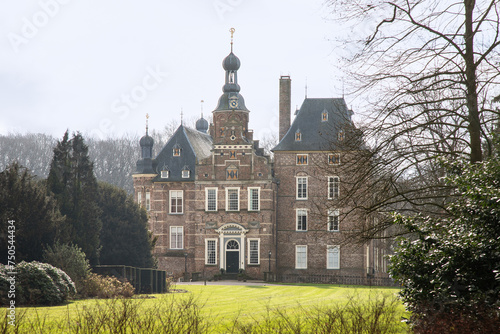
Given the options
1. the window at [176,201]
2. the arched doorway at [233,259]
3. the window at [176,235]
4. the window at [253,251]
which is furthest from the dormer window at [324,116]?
the window at [176,235]

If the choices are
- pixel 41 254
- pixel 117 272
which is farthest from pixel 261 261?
pixel 41 254

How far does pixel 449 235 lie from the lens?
11062mm

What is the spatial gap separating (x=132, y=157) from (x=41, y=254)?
5447 cm

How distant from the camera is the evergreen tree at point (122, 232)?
3312 cm

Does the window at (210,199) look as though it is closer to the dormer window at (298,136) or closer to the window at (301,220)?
the window at (301,220)

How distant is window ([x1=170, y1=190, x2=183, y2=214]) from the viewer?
51.0 metres

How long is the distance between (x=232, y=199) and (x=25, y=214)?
2608cm

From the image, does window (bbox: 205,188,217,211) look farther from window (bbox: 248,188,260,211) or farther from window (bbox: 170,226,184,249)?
window (bbox: 170,226,184,249)

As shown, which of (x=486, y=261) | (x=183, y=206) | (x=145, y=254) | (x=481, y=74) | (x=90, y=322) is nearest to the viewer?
(x=90, y=322)

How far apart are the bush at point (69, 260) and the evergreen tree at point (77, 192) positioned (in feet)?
8.40

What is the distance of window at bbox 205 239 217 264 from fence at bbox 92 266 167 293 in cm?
1776

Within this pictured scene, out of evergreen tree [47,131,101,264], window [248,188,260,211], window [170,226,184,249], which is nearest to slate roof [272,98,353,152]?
window [248,188,260,211]

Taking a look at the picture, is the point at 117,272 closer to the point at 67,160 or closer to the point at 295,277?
the point at 67,160

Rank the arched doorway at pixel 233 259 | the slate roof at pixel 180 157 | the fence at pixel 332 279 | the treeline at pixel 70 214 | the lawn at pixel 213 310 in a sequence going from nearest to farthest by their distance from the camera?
the lawn at pixel 213 310, the treeline at pixel 70 214, the fence at pixel 332 279, the arched doorway at pixel 233 259, the slate roof at pixel 180 157
